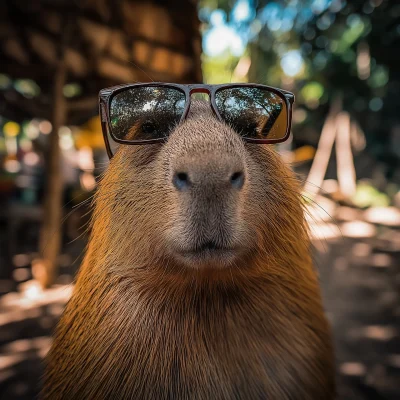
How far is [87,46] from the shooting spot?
428cm

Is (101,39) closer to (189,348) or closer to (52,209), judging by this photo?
(52,209)

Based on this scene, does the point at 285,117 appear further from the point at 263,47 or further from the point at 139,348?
the point at 263,47

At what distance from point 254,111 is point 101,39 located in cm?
333

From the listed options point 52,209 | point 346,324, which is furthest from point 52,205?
point 346,324

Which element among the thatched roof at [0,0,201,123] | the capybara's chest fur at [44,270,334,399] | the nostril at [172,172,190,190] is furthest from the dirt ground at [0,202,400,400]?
the thatched roof at [0,0,201,123]

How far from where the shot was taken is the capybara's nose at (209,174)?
3.06 ft

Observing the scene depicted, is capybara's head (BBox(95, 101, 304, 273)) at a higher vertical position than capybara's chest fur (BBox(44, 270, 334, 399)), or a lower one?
higher

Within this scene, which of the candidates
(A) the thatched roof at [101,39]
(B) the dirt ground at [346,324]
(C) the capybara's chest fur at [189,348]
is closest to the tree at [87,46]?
(A) the thatched roof at [101,39]

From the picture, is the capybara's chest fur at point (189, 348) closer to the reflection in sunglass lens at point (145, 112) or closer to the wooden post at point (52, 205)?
the reflection in sunglass lens at point (145, 112)

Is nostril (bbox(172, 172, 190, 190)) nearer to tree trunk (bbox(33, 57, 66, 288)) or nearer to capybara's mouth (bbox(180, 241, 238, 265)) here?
capybara's mouth (bbox(180, 241, 238, 265))

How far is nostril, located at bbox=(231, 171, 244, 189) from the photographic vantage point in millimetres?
970

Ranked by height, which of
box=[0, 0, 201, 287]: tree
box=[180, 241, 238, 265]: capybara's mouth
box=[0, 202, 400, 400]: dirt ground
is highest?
box=[0, 0, 201, 287]: tree

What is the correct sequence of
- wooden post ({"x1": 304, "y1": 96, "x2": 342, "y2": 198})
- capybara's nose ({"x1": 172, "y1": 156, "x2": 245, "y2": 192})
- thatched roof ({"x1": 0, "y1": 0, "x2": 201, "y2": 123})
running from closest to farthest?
capybara's nose ({"x1": 172, "y1": 156, "x2": 245, "y2": 192}) < thatched roof ({"x1": 0, "y1": 0, "x2": 201, "y2": 123}) < wooden post ({"x1": 304, "y1": 96, "x2": 342, "y2": 198})

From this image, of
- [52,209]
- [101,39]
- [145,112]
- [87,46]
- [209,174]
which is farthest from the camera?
[52,209]
